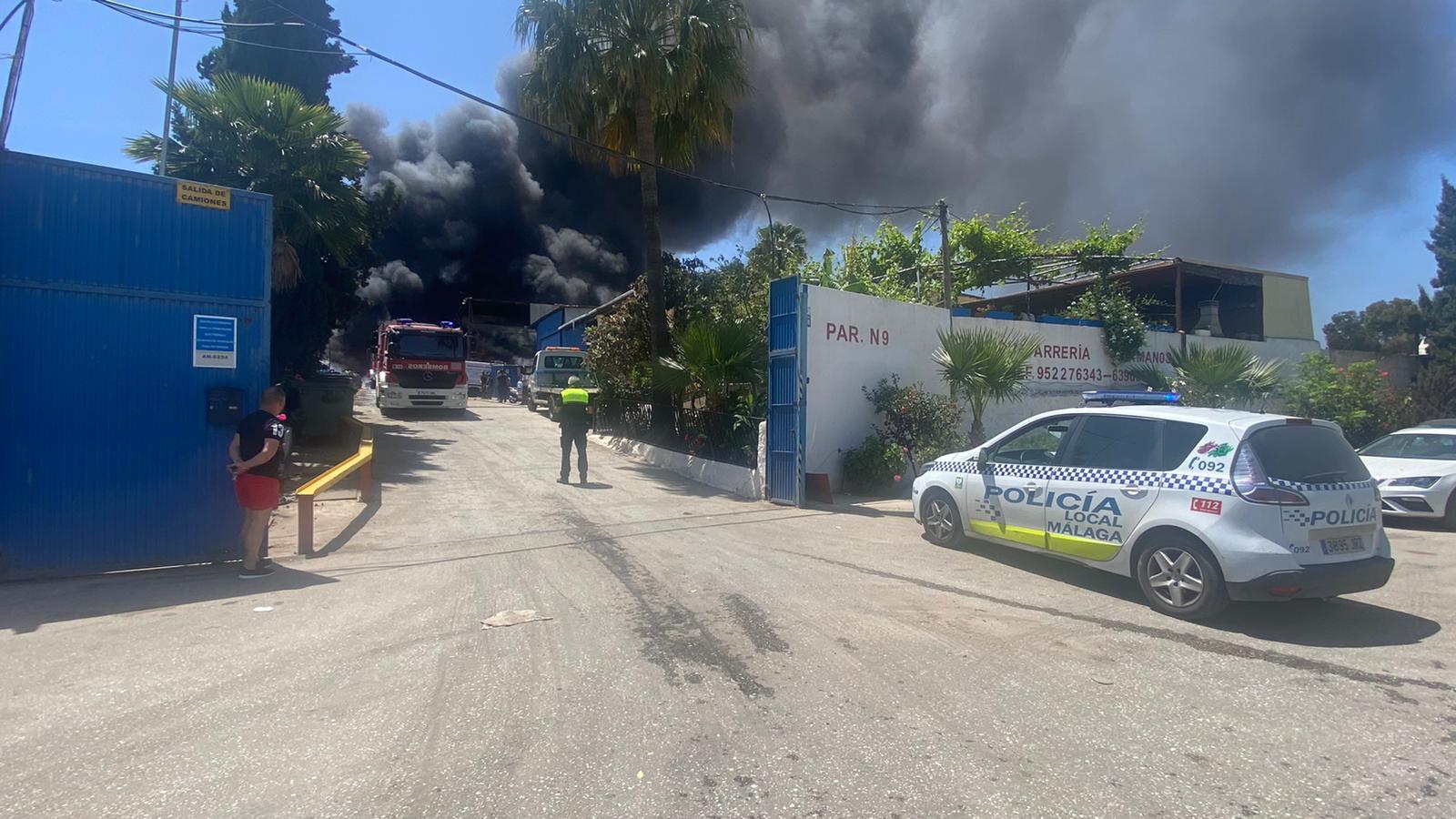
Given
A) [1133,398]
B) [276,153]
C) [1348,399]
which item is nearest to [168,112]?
[276,153]

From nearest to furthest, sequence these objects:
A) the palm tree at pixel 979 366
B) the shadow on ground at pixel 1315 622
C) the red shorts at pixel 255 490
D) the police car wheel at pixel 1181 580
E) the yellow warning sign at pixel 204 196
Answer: the shadow on ground at pixel 1315 622 → the police car wheel at pixel 1181 580 → the red shorts at pixel 255 490 → the yellow warning sign at pixel 204 196 → the palm tree at pixel 979 366

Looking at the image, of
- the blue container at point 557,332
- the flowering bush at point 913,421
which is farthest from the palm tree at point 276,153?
the blue container at point 557,332

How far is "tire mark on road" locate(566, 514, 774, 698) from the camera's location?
485 cm

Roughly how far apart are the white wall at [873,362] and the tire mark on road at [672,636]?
530 centimetres

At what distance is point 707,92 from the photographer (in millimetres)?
16031

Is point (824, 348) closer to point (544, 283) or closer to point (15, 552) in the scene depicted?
point (15, 552)

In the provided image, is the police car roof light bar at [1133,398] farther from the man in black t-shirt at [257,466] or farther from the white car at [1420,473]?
the man in black t-shirt at [257,466]

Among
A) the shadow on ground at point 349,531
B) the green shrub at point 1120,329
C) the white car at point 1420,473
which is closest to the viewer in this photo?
the shadow on ground at point 349,531

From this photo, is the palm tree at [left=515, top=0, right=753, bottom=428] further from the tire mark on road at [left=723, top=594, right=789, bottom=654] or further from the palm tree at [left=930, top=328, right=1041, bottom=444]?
the tire mark on road at [left=723, top=594, right=789, bottom=654]

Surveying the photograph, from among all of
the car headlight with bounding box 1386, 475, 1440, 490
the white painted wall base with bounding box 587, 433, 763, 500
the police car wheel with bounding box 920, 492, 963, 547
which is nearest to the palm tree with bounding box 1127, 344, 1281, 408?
the car headlight with bounding box 1386, 475, 1440, 490

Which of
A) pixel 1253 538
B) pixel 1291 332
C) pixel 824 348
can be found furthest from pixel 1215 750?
pixel 1291 332

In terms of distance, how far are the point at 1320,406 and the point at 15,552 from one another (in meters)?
21.7

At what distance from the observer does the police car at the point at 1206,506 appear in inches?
225

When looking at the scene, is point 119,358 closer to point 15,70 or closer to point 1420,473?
point 15,70
